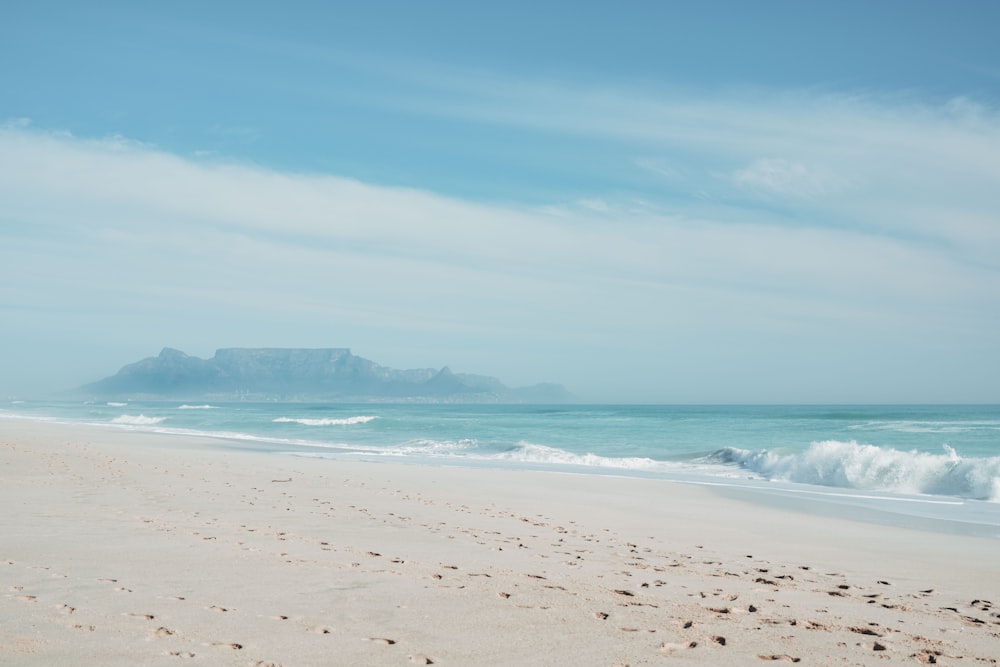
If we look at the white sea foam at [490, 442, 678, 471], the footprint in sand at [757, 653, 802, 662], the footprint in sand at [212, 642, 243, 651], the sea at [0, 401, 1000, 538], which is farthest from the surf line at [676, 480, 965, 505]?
the footprint in sand at [212, 642, 243, 651]

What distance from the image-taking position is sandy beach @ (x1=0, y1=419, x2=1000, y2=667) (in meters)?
4.37

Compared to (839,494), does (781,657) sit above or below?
above

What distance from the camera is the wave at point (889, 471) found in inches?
675

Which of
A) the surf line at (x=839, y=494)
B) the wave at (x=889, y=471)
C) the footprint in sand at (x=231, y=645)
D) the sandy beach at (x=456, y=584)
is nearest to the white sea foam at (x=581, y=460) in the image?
the wave at (x=889, y=471)

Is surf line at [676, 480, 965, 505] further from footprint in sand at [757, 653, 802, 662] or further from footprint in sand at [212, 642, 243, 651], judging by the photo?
footprint in sand at [212, 642, 243, 651]

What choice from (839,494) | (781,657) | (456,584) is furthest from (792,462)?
(781,657)

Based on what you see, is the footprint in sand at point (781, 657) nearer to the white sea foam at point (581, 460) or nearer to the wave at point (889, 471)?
the wave at point (889, 471)

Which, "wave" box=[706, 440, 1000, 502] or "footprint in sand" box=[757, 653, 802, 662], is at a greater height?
"footprint in sand" box=[757, 653, 802, 662]

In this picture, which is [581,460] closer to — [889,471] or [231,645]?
[889,471]

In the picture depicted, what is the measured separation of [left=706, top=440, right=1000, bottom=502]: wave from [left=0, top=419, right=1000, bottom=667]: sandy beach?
8.02 meters

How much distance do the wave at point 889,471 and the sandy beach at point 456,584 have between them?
8021 millimetres

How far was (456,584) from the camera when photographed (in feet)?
19.5

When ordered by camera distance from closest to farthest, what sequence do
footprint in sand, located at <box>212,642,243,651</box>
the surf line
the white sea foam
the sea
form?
footprint in sand, located at <box>212,642,243,651</box> < the sea < the surf line < the white sea foam

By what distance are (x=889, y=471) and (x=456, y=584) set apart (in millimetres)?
17106
